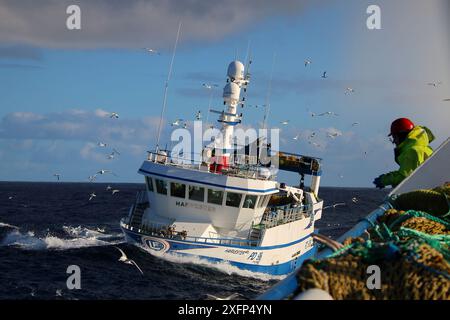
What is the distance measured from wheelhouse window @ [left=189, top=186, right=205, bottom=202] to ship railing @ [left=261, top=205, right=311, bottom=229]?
3.40 metres

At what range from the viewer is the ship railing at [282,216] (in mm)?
26062

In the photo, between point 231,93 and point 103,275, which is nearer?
point 103,275

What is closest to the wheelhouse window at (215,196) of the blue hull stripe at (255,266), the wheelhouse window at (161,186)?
the wheelhouse window at (161,186)

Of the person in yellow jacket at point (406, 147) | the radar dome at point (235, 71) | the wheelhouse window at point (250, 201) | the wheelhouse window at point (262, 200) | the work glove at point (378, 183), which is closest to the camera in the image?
the person in yellow jacket at point (406, 147)

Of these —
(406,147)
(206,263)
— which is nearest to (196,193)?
(206,263)

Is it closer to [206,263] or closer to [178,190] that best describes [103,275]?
[206,263]

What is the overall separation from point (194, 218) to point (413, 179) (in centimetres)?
1572

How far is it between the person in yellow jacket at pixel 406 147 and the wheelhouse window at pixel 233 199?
14.8 m

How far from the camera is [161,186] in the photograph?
25.0 m

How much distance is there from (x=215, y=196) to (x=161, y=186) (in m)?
2.68

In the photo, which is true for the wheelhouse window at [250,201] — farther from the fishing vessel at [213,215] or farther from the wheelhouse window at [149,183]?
the wheelhouse window at [149,183]

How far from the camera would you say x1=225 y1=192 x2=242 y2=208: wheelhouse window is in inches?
949

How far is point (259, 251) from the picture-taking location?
24125 millimetres
